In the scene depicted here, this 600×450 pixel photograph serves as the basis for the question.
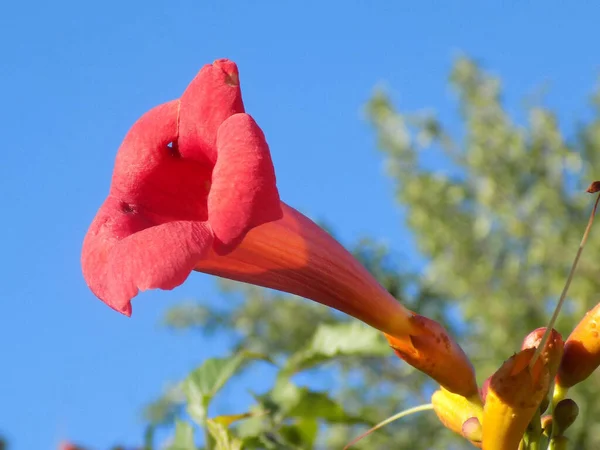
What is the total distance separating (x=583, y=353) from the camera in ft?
6.65

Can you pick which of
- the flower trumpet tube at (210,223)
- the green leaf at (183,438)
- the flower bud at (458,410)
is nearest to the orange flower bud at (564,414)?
the flower bud at (458,410)

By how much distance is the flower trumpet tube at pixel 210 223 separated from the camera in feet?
5.68

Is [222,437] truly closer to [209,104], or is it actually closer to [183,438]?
[183,438]

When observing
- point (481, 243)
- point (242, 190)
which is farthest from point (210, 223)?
point (481, 243)

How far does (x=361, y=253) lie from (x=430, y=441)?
4.09m

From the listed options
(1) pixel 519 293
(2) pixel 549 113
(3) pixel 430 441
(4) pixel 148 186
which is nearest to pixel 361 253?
(3) pixel 430 441

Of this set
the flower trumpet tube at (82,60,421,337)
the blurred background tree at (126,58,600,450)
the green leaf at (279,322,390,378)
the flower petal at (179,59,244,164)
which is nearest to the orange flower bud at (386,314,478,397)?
the flower trumpet tube at (82,60,421,337)

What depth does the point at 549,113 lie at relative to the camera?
1433cm

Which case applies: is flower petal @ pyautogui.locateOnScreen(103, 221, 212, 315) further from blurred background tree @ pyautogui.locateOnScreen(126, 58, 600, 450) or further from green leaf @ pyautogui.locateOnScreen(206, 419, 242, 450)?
blurred background tree @ pyautogui.locateOnScreen(126, 58, 600, 450)

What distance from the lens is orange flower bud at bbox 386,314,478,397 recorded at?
2.07 meters

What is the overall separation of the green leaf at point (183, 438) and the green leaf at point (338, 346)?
0.35 m

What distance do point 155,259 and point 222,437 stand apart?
85cm

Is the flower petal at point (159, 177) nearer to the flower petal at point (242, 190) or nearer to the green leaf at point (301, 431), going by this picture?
the flower petal at point (242, 190)

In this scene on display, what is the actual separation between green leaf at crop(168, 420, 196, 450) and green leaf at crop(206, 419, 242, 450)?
0.25 metres
